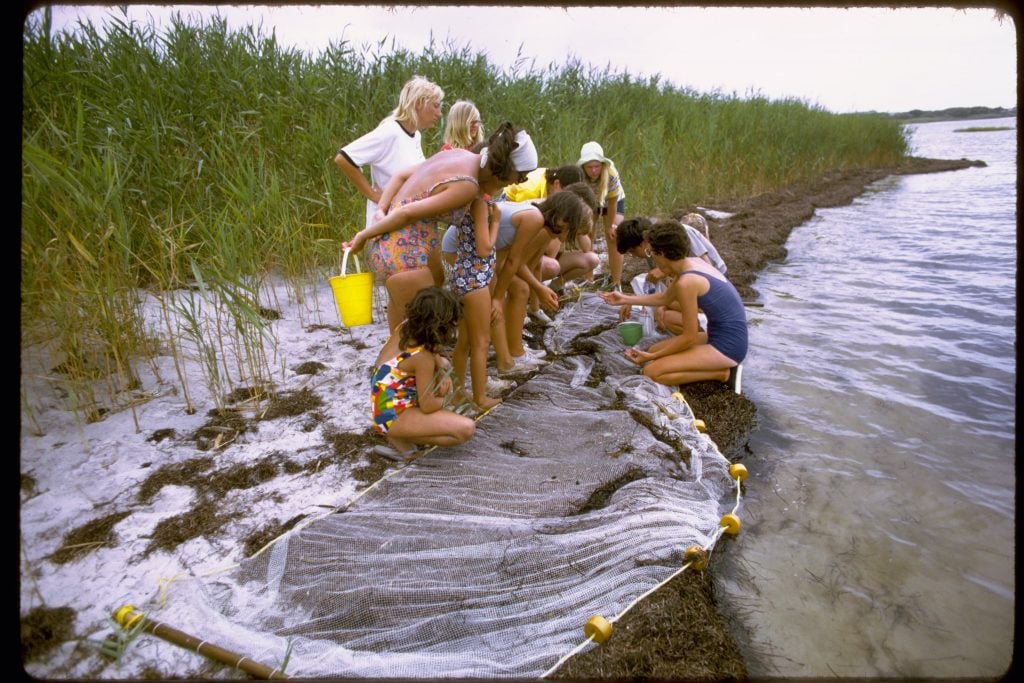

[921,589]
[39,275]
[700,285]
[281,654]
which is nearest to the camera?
[281,654]

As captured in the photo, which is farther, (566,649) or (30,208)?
(30,208)

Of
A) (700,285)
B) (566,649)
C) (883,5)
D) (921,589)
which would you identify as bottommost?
(921,589)

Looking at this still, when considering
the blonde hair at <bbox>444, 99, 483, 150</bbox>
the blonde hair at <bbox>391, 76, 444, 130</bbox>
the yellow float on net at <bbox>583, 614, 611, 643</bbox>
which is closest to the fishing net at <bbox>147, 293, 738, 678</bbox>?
the yellow float on net at <bbox>583, 614, 611, 643</bbox>

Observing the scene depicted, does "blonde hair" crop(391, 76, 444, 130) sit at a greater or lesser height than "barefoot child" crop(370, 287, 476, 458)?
greater

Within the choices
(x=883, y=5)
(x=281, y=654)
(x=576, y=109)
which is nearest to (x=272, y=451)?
(x=281, y=654)

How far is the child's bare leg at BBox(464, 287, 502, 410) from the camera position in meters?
2.89

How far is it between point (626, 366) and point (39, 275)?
117 inches

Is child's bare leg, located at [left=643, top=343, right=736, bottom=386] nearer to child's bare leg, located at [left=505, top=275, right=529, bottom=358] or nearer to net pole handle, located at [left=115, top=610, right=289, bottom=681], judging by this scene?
child's bare leg, located at [left=505, top=275, right=529, bottom=358]

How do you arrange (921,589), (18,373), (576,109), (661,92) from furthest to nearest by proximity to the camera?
(661,92)
(576,109)
(921,589)
(18,373)

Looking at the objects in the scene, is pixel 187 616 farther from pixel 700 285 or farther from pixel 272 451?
pixel 700 285

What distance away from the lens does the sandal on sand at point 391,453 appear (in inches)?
98.7

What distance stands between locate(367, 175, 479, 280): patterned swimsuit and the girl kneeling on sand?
1131 millimetres

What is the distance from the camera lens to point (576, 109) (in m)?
7.57

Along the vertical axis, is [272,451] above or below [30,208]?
below
